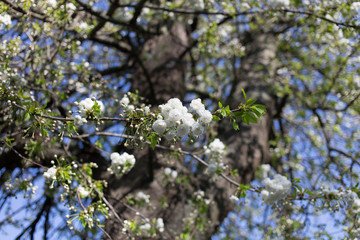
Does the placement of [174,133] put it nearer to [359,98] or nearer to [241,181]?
[241,181]

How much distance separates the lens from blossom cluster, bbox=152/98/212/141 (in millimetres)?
1514

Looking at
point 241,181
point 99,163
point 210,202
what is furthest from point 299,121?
point 99,163

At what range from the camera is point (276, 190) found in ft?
7.73

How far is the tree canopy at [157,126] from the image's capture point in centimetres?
209

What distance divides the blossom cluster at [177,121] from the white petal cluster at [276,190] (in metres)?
1.10

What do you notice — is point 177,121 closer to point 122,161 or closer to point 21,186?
point 122,161

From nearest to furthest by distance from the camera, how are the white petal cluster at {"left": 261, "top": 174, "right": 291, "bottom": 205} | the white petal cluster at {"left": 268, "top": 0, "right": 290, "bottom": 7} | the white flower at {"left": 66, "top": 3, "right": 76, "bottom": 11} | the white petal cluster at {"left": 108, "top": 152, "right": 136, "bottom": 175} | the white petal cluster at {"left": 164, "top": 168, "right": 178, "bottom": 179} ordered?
the white petal cluster at {"left": 261, "top": 174, "right": 291, "bottom": 205}
the white petal cluster at {"left": 108, "top": 152, "right": 136, "bottom": 175}
the white flower at {"left": 66, "top": 3, "right": 76, "bottom": 11}
the white petal cluster at {"left": 164, "top": 168, "right": 178, "bottom": 179}
the white petal cluster at {"left": 268, "top": 0, "right": 290, "bottom": 7}

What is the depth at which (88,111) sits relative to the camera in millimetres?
1663

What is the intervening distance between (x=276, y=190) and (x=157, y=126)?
4.23 feet

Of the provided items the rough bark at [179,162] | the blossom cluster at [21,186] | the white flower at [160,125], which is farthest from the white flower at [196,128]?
the blossom cluster at [21,186]

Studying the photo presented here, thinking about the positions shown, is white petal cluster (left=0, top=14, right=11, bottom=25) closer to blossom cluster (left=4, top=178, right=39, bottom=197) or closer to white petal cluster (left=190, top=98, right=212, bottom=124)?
blossom cluster (left=4, top=178, right=39, bottom=197)

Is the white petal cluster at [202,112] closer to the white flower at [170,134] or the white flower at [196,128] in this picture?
the white flower at [196,128]

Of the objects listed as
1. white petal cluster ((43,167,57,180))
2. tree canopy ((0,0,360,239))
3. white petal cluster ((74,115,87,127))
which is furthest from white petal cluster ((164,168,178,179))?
white petal cluster ((74,115,87,127))

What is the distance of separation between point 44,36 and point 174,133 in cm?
227
